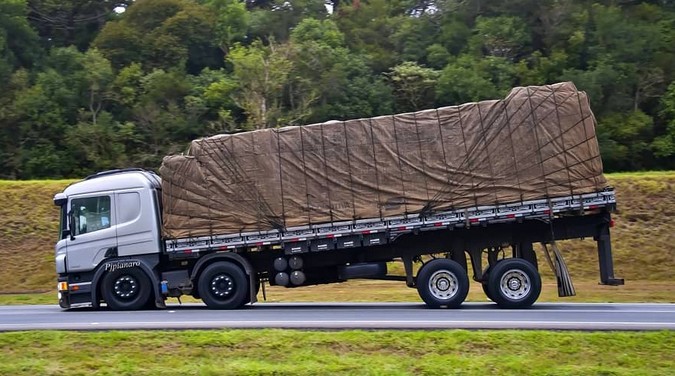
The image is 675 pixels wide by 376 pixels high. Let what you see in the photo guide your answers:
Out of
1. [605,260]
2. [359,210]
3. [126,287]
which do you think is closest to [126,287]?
[126,287]

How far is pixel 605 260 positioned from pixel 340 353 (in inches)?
273

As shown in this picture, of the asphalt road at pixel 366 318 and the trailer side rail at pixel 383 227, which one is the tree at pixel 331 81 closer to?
the trailer side rail at pixel 383 227

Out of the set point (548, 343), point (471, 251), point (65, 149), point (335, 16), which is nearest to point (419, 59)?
point (335, 16)

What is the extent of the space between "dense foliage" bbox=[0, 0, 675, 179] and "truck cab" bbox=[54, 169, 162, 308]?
16164mm

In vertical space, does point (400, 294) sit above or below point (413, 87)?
below

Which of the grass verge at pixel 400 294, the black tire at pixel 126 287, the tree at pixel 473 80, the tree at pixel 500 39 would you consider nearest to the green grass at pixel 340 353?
the black tire at pixel 126 287

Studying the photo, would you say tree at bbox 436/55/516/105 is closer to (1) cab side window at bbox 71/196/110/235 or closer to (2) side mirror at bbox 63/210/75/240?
(1) cab side window at bbox 71/196/110/235

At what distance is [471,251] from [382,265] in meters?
1.73

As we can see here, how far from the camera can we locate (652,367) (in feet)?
38.7

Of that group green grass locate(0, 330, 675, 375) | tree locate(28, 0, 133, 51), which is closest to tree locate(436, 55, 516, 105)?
tree locate(28, 0, 133, 51)

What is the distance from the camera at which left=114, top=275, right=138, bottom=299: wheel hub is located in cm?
1833

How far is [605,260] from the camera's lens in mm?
17312

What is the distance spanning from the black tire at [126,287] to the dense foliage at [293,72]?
1659 centimetres

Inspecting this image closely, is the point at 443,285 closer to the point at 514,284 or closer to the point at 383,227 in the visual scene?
the point at 514,284
